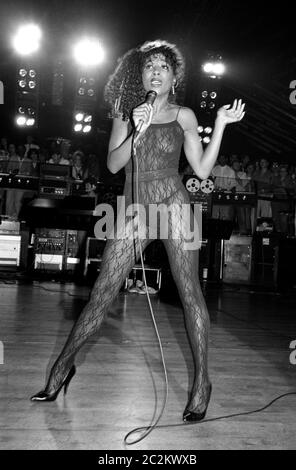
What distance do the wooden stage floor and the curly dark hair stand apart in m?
1.31

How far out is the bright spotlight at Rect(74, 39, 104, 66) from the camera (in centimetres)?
1116

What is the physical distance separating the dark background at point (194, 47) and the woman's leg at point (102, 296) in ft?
32.3

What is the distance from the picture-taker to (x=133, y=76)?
2152 millimetres

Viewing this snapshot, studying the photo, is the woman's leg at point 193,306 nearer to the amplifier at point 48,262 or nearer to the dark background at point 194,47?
the amplifier at point 48,262

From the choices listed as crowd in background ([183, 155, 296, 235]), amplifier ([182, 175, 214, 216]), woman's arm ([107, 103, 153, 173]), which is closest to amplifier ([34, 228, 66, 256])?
amplifier ([182, 175, 214, 216])

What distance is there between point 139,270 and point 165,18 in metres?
7.34

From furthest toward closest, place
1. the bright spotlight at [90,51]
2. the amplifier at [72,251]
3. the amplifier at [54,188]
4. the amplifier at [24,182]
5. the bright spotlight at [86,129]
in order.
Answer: the bright spotlight at [86,129]
the bright spotlight at [90,51]
the amplifier at [24,182]
the amplifier at [54,188]
the amplifier at [72,251]

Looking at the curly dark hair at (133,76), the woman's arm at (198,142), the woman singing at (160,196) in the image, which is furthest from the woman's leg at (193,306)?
the curly dark hair at (133,76)

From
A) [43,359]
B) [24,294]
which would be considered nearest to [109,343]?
[43,359]

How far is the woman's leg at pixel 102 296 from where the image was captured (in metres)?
1.99

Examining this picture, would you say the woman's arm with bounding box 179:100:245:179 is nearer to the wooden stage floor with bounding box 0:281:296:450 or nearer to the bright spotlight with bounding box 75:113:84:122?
the wooden stage floor with bounding box 0:281:296:450

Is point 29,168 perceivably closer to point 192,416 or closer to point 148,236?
point 148,236

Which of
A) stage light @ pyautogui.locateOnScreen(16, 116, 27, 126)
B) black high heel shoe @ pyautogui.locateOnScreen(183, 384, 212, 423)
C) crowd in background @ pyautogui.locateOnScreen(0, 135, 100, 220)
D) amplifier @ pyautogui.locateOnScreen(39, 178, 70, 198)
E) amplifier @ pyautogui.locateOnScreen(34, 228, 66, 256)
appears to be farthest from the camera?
stage light @ pyautogui.locateOnScreen(16, 116, 27, 126)

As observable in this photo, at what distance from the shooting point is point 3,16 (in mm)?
11406
